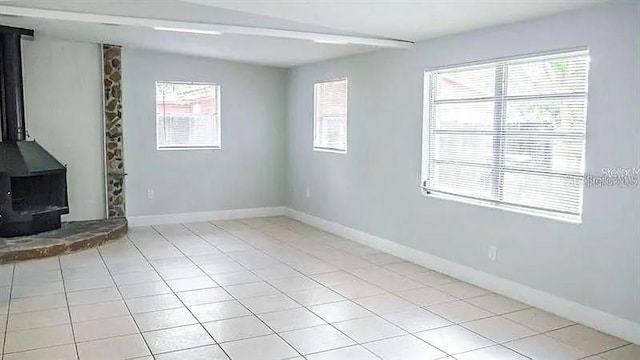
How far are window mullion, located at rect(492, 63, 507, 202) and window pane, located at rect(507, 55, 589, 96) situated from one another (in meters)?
0.07

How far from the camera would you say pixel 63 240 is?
5590 millimetres

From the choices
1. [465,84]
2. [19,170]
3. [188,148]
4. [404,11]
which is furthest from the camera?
[188,148]

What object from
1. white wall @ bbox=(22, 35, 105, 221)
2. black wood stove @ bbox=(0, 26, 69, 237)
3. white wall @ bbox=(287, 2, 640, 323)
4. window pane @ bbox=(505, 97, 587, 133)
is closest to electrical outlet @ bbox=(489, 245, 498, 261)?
white wall @ bbox=(287, 2, 640, 323)

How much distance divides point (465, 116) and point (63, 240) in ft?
13.7

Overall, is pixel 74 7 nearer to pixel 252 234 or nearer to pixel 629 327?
pixel 252 234

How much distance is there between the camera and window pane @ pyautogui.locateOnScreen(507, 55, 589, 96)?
3773 mm

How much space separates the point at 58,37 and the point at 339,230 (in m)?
3.95

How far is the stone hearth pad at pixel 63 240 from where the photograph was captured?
5227mm

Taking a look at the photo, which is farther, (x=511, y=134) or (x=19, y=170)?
(x=19, y=170)

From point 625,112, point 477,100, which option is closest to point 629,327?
point 625,112

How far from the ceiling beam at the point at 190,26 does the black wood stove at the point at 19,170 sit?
179cm

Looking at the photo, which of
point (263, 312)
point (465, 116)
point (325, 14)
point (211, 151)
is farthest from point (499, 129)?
point (211, 151)

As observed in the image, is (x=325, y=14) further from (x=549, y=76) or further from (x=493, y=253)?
(x=493, y=253)

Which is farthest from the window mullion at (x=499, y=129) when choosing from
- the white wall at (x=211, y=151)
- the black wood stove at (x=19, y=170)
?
the black wood stove at (x=19, y=170)
